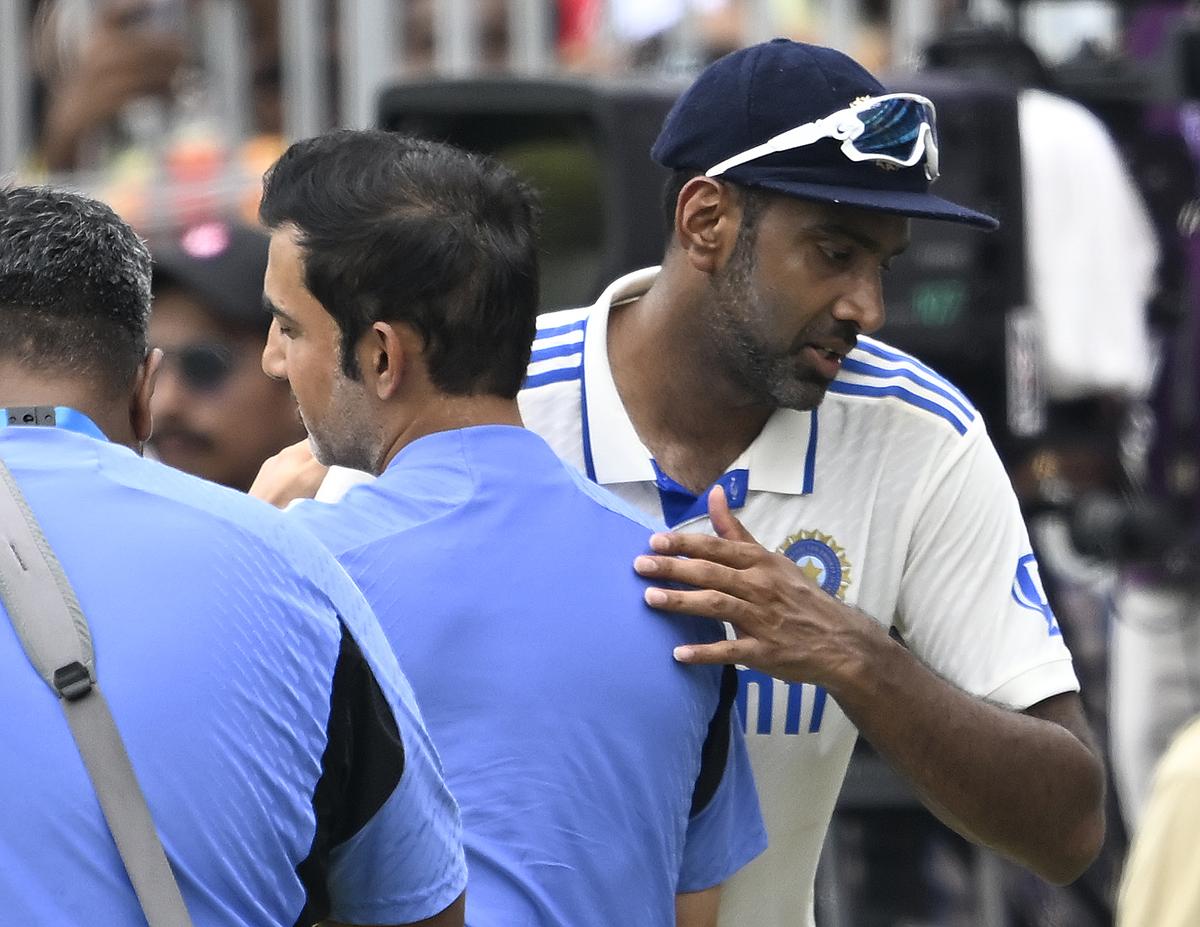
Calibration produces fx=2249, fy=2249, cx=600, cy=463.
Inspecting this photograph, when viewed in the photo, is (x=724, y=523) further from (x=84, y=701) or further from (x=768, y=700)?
(x=84, y=701)

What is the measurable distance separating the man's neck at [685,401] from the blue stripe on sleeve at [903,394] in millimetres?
95

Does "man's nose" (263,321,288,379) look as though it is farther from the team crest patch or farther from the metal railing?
the metal railing

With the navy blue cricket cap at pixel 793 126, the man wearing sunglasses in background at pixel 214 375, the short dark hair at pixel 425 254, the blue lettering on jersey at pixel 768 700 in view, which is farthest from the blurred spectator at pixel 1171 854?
the man wearing sunglasses in background at pixel 214 375

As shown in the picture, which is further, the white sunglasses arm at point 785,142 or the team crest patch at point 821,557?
the team crest patch at point 821,557

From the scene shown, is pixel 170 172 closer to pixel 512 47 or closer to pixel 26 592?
pixel 512 47

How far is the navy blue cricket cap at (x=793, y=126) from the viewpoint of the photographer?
253cm

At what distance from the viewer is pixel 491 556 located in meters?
2.04

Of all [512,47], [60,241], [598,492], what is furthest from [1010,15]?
[60,241]

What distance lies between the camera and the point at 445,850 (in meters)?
1.89

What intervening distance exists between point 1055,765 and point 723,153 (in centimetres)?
80

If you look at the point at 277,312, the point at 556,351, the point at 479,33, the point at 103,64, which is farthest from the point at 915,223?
the point at 103,64

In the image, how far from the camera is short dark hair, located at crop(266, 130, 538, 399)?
6.96 feet

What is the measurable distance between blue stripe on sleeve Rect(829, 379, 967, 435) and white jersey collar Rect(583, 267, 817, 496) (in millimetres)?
52

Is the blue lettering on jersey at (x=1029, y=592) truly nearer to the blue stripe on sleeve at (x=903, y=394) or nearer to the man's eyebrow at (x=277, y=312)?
the blue stripe on sleeve at (x=903, y=394)
